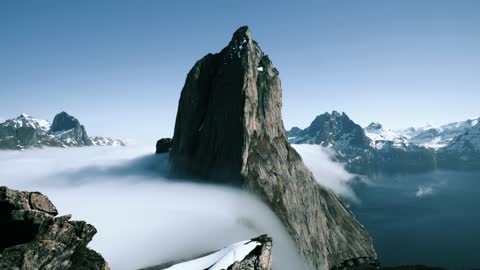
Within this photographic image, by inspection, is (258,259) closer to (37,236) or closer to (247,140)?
(37,236)

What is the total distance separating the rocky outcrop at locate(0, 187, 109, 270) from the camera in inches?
1267

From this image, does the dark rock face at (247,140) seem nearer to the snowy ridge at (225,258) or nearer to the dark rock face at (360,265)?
the dark rock face at (360,265)

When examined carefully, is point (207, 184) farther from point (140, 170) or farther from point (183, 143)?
point (140, 170)

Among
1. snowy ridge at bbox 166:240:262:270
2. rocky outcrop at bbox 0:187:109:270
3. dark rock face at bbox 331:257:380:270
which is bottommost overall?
dark rock face at bbox 331:257:380:270

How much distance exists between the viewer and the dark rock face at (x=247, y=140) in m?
140

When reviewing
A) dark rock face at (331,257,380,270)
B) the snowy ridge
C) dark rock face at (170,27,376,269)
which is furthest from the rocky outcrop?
dark rock face at (170,27,376,269)

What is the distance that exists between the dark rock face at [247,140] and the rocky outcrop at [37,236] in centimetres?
9965

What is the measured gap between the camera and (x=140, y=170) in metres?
193

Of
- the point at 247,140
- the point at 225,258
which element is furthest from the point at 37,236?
the point at 247,140

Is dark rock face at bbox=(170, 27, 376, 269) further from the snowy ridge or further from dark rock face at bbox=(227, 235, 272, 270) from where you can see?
dark rock face at bbox=(227, 235, 272, 270)

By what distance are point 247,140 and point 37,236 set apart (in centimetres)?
10647

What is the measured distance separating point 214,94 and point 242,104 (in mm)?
16194

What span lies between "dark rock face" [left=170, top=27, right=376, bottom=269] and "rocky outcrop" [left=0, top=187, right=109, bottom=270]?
327ft

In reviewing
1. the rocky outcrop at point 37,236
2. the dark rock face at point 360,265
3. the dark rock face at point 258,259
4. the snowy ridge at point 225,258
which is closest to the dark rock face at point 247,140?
the dark rock face at point 360,265
